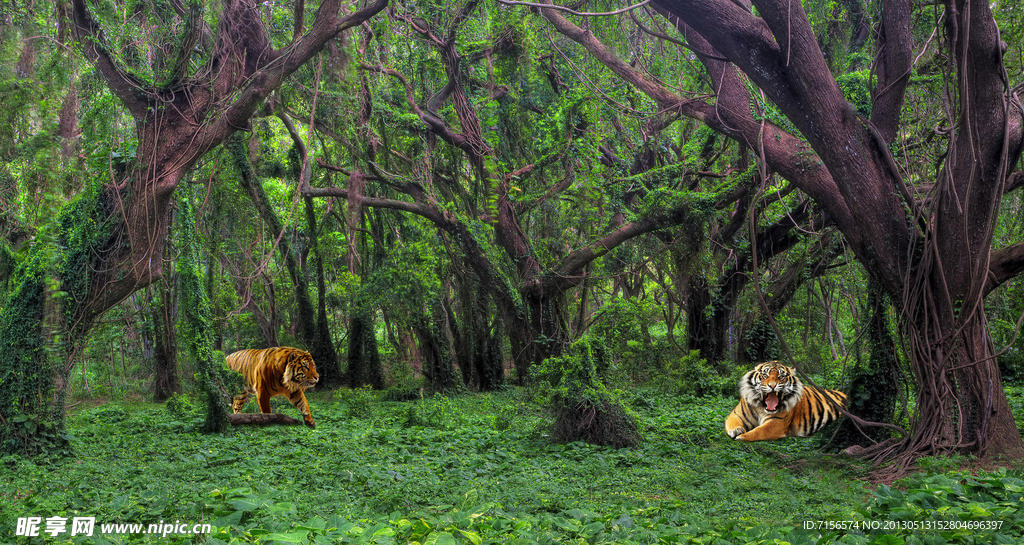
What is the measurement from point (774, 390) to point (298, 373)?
653 cm

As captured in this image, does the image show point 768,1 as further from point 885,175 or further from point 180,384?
point 180,384

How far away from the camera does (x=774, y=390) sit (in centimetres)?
730

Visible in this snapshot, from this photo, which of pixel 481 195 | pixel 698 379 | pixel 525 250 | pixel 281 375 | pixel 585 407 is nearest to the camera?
pixel 585 407

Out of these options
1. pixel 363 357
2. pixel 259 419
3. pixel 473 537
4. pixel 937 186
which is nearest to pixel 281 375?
pixel 259 419

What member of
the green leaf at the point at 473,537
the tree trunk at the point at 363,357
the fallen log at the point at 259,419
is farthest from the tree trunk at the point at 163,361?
the green leaf at the point at 473,537

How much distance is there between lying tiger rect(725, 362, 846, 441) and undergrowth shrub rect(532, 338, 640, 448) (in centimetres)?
134

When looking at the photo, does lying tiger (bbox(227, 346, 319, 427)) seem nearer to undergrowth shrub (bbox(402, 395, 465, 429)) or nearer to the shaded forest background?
the shaded forest background

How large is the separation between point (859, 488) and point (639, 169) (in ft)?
30.5

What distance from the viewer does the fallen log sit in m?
8.52

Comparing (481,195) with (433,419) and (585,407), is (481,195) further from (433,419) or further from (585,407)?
(585,407)

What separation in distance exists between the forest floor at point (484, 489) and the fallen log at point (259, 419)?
0.15 m

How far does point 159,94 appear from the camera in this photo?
7.19m

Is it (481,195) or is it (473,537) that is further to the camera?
(481,195)

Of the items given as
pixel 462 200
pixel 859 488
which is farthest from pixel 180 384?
pixel 859 488
